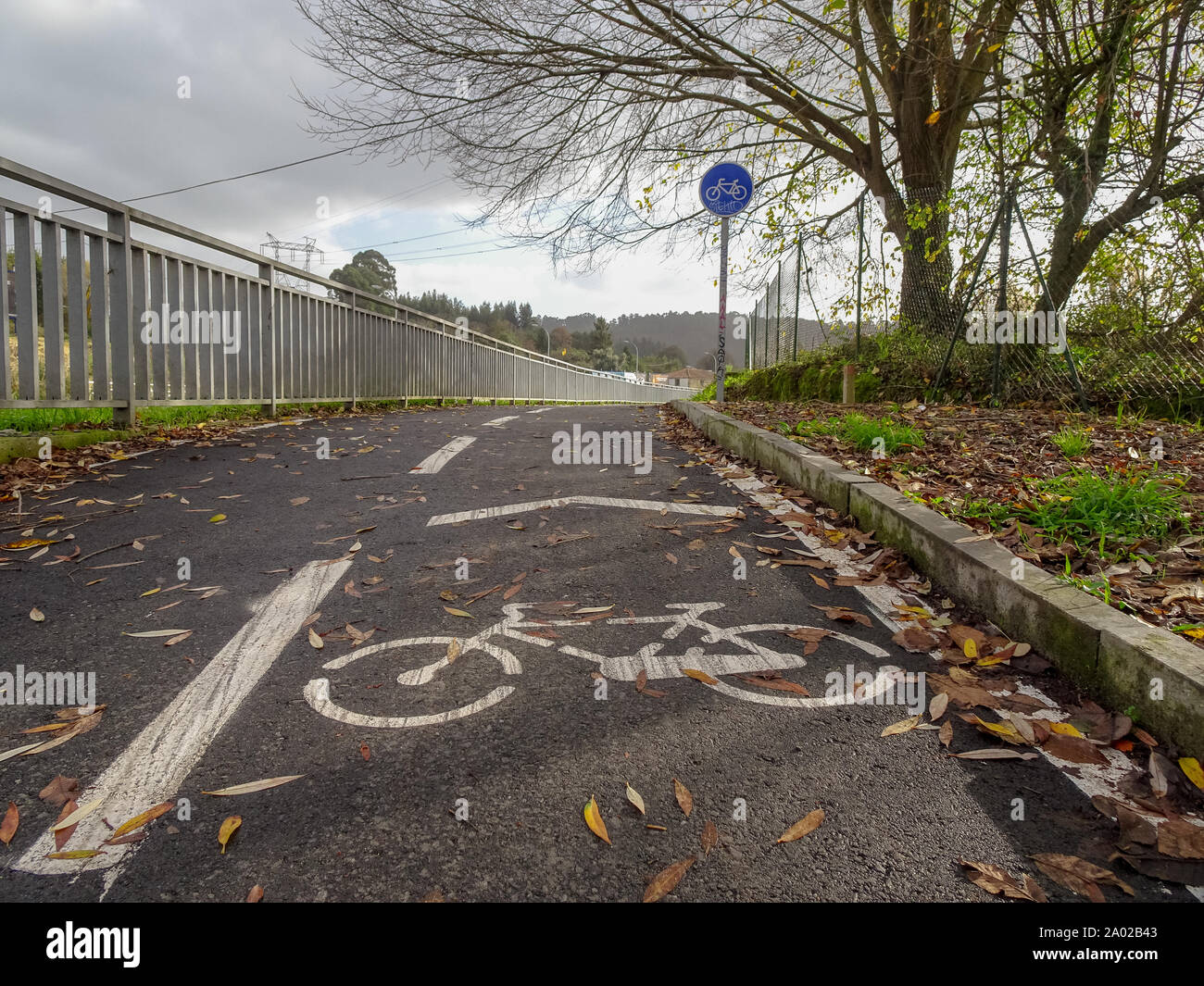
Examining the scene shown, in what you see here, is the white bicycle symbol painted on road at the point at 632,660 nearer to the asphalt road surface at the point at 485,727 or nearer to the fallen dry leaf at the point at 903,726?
the asphalt road surface at the point at 485,727

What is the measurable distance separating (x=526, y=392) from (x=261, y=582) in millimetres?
23465

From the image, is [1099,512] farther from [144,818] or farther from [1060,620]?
[144,818]

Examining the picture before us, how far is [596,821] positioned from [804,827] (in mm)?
479

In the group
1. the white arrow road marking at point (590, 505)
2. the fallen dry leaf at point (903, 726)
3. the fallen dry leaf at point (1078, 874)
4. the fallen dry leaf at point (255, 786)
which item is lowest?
the fallen dry leaf at point (1078, 874)

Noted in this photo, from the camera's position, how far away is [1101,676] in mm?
2270

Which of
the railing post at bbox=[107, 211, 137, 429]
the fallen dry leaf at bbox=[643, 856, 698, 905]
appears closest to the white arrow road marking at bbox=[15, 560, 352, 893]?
the fallen dry leaf at bbox=[643, 856, 698, 905]

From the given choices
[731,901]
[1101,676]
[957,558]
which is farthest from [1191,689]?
[731,901]

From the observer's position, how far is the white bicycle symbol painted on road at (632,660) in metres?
2.15

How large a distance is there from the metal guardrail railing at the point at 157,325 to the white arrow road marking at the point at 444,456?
2.78m

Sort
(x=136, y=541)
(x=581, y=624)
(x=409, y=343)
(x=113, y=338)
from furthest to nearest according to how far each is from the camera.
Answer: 1. (x=409, y=343)
2. (x=113, y=338)
3. (x=136, y=541)
4. (x=581, y=624)

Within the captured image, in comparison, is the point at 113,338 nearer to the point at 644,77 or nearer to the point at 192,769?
the point at 192,769

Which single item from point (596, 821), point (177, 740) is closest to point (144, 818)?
point (177, 740)

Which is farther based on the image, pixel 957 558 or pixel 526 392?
pixel 526 392

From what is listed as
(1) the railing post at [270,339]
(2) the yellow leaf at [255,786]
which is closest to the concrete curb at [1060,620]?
(2) the yellow leaf at [255,786]
